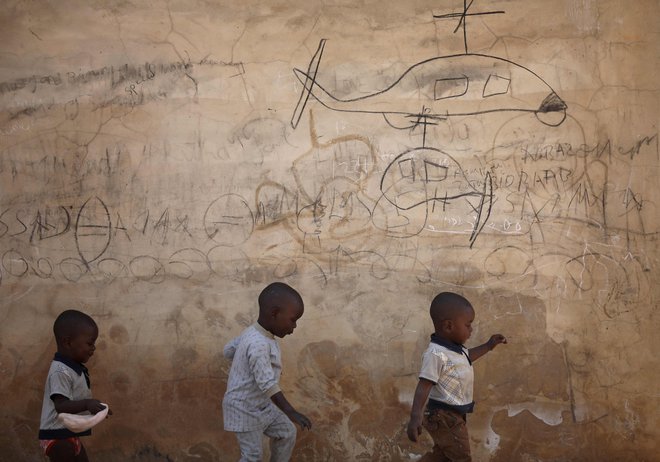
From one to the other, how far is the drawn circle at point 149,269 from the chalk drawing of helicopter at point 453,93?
162cm

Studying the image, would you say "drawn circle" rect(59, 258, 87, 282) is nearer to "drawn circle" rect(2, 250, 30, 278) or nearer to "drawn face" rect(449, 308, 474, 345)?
"drawn circle" rect(2, 250, 30, 278)

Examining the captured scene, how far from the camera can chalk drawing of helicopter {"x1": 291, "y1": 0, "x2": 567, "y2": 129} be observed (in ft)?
18.3

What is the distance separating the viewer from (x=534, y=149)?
5.59m

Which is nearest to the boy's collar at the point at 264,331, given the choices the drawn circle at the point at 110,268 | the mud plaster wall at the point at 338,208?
the mud plaster wall at the point at 338,208

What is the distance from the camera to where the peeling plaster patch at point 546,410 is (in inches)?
220

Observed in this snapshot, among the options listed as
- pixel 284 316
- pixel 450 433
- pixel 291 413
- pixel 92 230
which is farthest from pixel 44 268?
pixel 450 433

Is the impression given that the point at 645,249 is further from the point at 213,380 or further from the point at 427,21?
the point at 213,380

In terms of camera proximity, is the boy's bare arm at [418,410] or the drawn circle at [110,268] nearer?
the boy's bare arm at [418,410]

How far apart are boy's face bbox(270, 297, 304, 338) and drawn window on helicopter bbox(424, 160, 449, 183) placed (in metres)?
1.54

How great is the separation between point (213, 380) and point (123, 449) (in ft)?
2.87

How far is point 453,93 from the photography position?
565 cm

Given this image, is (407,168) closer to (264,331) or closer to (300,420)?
(264,331)

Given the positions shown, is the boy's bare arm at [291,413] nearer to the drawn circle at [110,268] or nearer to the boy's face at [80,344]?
the boy's face at [80,344]

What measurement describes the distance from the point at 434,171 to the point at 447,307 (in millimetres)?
1290
